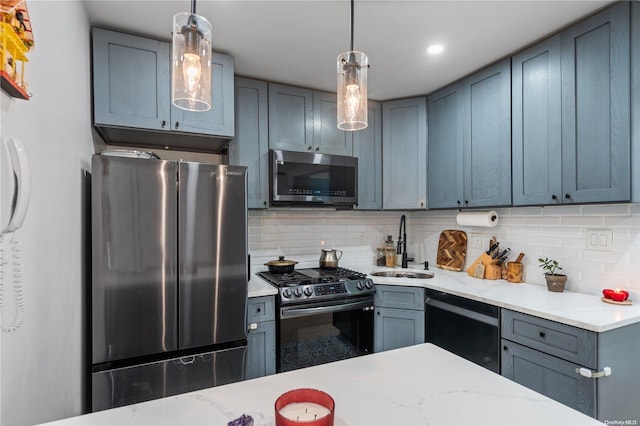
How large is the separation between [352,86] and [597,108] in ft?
5.12

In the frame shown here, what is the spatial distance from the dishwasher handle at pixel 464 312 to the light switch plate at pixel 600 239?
0.79m

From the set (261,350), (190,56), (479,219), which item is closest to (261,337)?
(261,350)

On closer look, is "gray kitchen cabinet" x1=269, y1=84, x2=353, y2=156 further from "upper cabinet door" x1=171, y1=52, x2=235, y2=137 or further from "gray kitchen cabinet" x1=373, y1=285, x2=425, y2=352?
"gray kitchen cabinet" x1=373, y1=285, x2=425, y2=352

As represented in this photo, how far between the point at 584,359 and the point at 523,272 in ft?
3.25

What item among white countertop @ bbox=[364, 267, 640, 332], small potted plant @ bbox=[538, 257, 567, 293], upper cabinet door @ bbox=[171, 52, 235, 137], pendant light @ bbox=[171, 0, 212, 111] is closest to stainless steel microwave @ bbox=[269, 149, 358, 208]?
upper cabinet door @ bbox=[171, 52, 235, 137]

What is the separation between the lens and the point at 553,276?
213 cm

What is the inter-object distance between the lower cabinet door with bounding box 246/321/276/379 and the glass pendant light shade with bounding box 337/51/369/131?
160 cm

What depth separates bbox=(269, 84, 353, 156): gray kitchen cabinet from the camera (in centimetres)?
269

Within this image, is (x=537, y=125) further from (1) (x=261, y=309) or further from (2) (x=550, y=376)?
Result: (1) (x=261, y=309)

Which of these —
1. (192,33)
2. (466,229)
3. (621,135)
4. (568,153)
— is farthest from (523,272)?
(192,33)

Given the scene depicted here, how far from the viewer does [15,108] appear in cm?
83

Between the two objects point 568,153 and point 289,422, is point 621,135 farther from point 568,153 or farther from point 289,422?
point 289,422

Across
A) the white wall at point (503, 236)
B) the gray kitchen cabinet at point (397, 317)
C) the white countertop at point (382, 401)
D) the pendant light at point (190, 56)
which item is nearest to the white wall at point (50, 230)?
the white countertop at point (382, 401)

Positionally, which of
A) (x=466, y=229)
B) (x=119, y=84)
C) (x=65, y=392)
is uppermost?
(x=119, y=84)
